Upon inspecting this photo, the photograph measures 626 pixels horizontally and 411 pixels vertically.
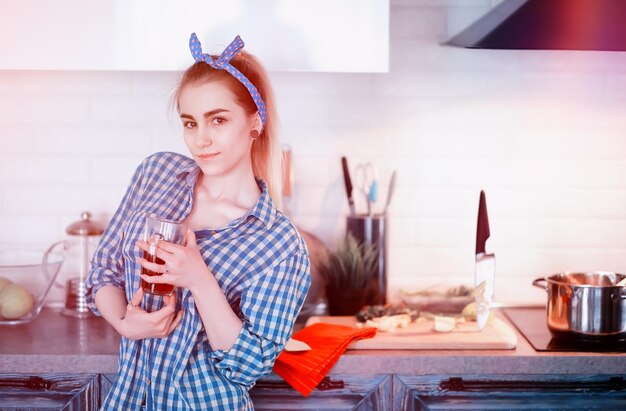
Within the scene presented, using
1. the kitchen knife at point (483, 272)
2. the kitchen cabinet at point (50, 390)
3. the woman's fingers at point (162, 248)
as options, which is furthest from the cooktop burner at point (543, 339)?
the kitchen cabinet at point (50, 390)

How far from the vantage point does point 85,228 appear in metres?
2.62

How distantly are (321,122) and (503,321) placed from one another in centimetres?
88

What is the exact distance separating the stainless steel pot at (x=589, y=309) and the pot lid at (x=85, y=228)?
4.68 ft

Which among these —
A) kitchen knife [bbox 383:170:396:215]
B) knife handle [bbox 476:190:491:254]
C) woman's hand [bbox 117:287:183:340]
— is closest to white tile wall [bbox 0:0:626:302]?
kitchen knife [bbox 383:170:396:215]

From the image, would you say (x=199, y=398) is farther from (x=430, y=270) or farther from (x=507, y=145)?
(x=507, y=145)

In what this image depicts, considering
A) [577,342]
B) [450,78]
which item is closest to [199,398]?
[577,342]

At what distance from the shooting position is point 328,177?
2.76 meters

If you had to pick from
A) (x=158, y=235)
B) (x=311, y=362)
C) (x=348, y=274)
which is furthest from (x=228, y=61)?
(x=348, y=274)

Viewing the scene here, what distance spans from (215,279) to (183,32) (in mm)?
756

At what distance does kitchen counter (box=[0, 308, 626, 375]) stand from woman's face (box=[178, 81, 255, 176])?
2.10 ft

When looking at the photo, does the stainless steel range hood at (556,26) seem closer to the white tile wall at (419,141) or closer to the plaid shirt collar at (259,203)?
the white tile wall at (419,141)

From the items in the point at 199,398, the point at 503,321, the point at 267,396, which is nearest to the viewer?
the point at 199,398

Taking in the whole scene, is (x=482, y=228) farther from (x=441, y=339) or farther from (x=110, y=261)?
(x=110, y=261)

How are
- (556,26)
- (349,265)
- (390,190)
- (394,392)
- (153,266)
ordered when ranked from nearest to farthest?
(153,266) → (556,26) → (394,392) → (349,265) → (390,190)
